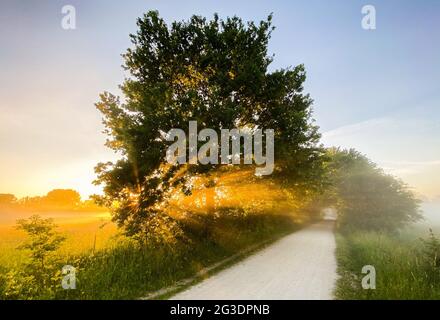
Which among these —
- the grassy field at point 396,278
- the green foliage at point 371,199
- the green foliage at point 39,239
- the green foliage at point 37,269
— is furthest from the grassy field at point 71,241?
the green foliage at point 371,199

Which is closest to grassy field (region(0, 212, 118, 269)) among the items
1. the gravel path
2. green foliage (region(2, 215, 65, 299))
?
green foliage (region(2, 215, 65, 299))

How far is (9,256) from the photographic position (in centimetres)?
1231

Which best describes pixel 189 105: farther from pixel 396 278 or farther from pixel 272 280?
pixel 396 278

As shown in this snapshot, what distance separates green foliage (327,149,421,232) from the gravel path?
18.0 m

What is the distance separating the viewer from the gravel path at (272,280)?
846cm

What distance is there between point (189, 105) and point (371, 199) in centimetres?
2584

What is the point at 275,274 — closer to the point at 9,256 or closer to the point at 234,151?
the point at 234,151

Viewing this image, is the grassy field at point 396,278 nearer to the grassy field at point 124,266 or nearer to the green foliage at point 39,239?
the grassy field at point 124,266

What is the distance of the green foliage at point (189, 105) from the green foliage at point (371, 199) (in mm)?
15542

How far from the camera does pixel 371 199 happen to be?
31.2 meters

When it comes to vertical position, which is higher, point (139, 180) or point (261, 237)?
point (139, 180)
